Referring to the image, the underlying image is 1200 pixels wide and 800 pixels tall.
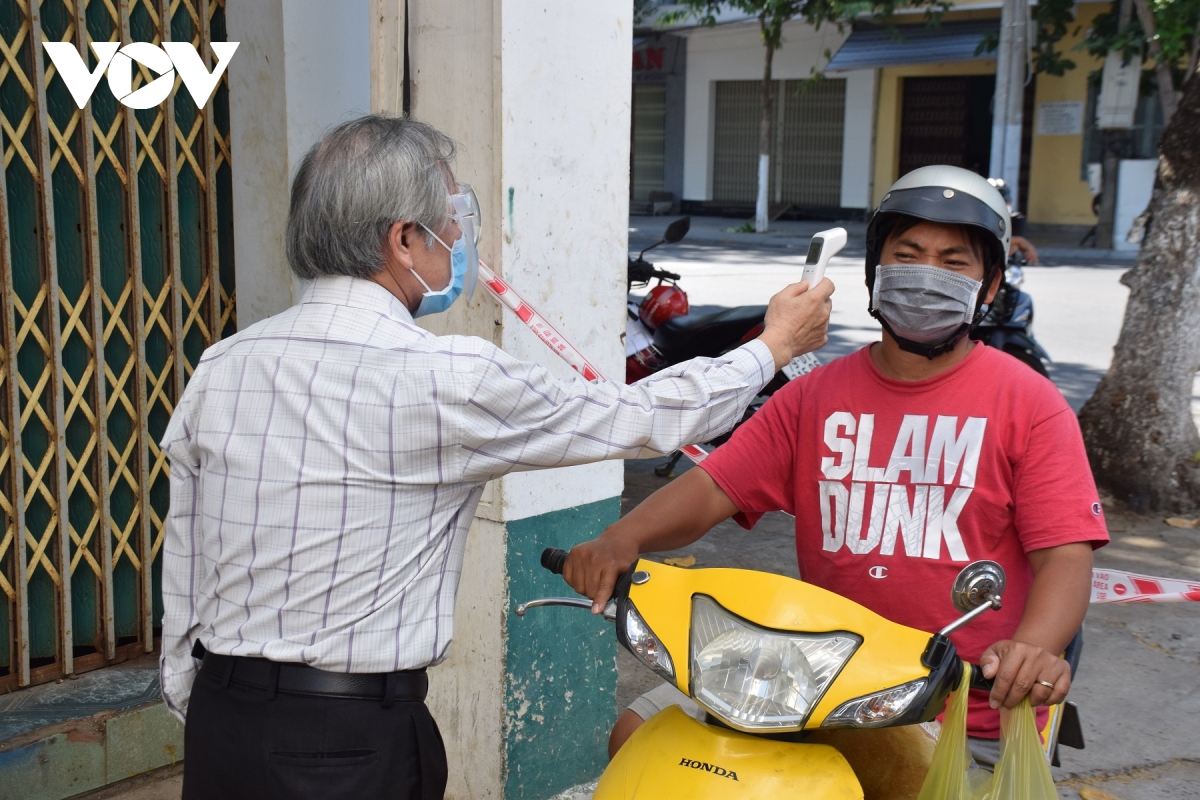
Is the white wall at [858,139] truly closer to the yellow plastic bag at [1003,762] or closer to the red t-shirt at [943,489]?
the red t-shirt at [943,489]

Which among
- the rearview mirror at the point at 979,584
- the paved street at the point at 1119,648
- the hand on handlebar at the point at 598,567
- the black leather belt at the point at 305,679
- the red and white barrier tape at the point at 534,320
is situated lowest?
the paved street at the point at 1119,648

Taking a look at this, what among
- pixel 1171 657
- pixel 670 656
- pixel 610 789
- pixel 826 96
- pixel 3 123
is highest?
pixel 826 96

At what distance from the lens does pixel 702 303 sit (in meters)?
12.0

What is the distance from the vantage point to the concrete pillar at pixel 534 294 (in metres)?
2.92

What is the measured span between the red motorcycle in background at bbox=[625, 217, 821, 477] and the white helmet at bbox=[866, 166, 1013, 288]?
3.74m

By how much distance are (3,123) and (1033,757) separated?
2810 millimetres

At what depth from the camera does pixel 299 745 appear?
1.79 metres

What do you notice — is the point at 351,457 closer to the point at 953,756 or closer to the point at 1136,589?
the point at 953,756

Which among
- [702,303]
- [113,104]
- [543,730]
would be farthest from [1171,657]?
[702,303]

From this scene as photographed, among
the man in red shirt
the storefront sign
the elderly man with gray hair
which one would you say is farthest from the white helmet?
the storefront sign

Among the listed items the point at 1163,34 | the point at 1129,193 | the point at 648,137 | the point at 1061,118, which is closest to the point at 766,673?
the point at 1163,34

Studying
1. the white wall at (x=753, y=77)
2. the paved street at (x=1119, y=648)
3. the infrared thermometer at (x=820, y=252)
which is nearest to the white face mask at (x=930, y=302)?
the infrared thermometer at (x=820, y=252)

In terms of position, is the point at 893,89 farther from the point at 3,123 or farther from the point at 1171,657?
the point at 3,123

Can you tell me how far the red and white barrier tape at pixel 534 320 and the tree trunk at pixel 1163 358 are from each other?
3.70 metres
